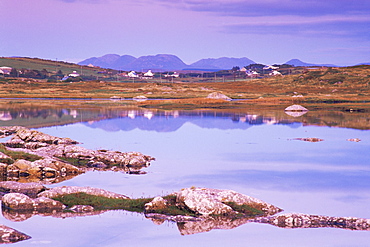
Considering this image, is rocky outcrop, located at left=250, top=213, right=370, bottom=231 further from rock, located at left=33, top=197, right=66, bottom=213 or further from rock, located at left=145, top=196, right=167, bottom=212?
rock, located at left=33, top=197, right=66, bottom=213

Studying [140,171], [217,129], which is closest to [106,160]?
[140,171]

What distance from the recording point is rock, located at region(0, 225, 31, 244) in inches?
530

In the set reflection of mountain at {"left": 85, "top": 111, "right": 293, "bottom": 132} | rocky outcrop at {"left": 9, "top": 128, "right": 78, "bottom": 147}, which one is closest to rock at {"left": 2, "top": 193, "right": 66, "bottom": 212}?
rocky outcrop at {"left": 9, "top": 128, "right": 78, "bottom": 147}

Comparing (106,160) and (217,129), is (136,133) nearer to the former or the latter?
(217,129)

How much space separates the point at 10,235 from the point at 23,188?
583 cm

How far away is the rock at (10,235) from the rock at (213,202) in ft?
16.7

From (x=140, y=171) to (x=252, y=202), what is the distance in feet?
31.5

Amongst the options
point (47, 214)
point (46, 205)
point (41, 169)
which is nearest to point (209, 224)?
point (47, 214)

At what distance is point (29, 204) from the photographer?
16.6 m

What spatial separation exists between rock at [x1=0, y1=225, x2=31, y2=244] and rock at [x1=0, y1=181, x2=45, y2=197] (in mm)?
4891

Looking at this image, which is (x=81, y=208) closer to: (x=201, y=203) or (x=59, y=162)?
(x=201, y=203)

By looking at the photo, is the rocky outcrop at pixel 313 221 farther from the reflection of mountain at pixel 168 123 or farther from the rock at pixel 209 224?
the reflection of mountain at pixel 168 123

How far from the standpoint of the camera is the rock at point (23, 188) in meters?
19.0

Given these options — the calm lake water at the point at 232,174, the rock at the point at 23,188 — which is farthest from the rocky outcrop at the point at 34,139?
the rock at the point at 23,188
